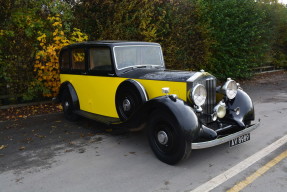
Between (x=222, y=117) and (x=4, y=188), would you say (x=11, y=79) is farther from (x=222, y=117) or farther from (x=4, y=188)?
(x=222, y=117)

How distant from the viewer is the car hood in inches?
170

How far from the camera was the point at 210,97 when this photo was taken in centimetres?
450

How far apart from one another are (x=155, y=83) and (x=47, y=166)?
6.94 ft

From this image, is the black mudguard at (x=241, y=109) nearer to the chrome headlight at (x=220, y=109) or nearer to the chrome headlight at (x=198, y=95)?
the chrome headlight at (x=220, y=109)

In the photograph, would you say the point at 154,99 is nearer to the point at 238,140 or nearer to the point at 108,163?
the point at 108,163

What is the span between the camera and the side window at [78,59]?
5681 millimetres

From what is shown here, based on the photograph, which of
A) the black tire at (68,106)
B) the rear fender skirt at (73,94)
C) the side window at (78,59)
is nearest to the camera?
the side window at (78,59)

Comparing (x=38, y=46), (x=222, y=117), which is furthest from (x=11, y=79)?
(x=222, y=117)

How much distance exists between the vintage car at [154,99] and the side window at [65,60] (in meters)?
0.02

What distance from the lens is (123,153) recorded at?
14.3 feet

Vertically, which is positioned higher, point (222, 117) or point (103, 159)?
point (222, 117)

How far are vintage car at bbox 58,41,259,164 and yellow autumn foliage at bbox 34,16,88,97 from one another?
58.6 inches

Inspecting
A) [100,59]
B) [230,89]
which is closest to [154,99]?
[230,89]

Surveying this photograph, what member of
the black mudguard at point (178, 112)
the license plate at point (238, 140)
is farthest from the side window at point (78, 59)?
the license plate at point (238, 140)
